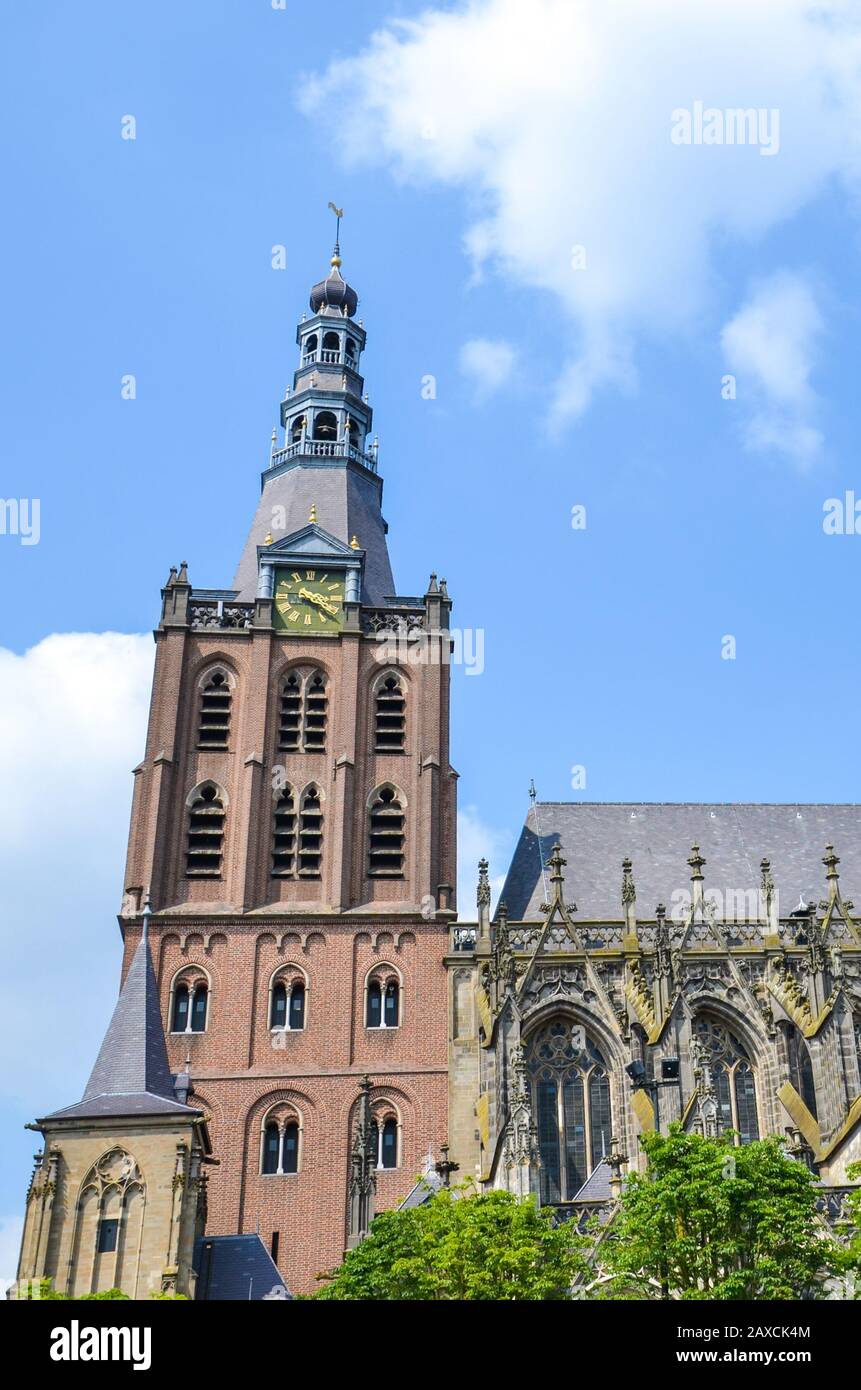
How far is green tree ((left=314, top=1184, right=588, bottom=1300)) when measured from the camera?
28375mm

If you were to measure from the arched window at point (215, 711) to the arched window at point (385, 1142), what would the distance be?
42.3ft

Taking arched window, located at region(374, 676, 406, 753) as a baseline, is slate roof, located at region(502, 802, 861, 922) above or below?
below

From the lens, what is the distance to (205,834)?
46.0m

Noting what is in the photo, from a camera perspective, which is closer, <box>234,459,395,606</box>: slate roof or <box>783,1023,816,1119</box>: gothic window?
<box>783,1023,816,1119</box>: gothic window

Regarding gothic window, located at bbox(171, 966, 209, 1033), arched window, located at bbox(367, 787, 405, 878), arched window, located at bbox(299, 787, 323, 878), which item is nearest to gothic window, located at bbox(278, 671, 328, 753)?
arched window, located at bbox(299, 787, 323, 878)

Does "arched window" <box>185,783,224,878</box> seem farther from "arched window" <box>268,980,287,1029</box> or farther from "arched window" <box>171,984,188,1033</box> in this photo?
"arched window" <box>268,980,287,1029</box>

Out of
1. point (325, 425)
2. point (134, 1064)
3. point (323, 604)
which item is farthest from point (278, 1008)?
point (325, 425)

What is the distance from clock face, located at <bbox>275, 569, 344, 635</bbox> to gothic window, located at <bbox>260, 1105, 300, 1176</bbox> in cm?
1559

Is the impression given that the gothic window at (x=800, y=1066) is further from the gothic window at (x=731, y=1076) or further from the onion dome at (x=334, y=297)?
the onion dome at (x=334, y=297)

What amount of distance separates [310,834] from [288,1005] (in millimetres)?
5479

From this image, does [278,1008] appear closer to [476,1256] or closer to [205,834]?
[205,834]

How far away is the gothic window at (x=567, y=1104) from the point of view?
40469mm

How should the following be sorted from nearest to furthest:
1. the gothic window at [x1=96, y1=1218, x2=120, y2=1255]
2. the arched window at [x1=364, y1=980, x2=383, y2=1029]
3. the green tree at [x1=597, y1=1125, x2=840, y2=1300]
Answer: the green tree at [x1=597, y1=1125, x2=840, y2=1300] → the gothic window at [x1=96, y1=1218, x2=120, y2=1255] → the arched window at [x1=364, y1=980, x2=383, y2=1029]
